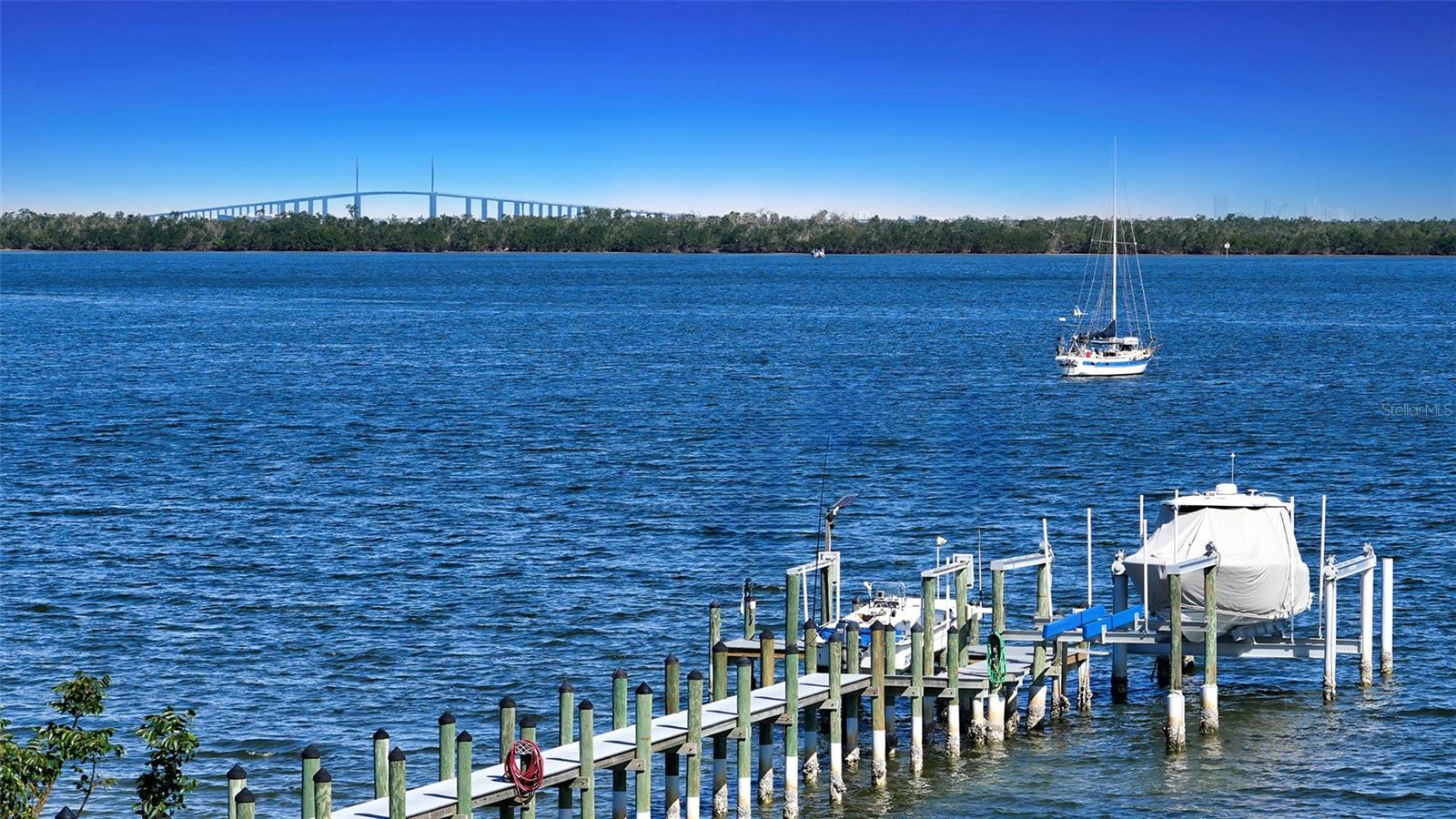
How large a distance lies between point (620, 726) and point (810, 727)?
12.8ft

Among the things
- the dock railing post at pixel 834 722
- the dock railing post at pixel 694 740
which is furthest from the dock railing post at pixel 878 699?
the dock railing post at pixel 694 740

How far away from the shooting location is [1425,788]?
92.9 ft

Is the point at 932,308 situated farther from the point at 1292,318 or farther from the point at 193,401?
the point at 193,401

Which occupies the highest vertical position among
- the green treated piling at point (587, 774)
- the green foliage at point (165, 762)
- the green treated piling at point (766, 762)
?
the green foliage at point (165, 762)

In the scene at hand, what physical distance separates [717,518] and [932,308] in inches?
4538

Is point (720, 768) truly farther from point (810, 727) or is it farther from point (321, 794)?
point (321, 794)

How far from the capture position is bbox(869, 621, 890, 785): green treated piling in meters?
26.9

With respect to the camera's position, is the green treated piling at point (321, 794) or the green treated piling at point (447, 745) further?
the green treated piling at point (447, 745)

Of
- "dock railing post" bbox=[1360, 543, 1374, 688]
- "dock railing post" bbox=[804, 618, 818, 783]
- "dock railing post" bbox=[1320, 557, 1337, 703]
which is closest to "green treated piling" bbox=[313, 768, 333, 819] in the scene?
"dock railing post" bbox=[804, 618, 818, 783]

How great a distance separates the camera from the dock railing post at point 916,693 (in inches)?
1078

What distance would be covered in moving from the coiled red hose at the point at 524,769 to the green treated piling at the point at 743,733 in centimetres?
345

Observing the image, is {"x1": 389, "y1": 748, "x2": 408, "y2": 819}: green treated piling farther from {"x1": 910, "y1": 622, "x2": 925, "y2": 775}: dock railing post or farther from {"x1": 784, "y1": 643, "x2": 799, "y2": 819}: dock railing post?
{"x1": 910, "y1": 622, "x2": 925, "y2": 775}: dock railing post

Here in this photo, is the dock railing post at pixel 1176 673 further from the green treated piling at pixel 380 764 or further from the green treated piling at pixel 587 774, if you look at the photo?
the green treated piling at pixel 380 764

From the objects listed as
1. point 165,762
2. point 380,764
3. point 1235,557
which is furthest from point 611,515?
point 165,762
